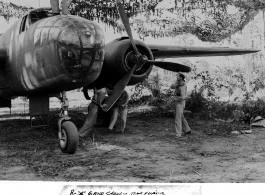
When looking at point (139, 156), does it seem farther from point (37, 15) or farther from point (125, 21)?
point (37, 15)

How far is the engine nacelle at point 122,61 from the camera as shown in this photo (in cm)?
Answer: 874

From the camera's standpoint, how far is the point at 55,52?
6.24m

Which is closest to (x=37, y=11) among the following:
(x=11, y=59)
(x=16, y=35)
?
(x=16, y=35)

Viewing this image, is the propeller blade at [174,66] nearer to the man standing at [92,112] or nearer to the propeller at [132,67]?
the propeller at [132,67]

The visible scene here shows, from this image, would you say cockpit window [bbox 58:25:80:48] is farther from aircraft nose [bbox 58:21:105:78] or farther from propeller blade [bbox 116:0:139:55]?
propeller blade [bbox 116:0:139:55]

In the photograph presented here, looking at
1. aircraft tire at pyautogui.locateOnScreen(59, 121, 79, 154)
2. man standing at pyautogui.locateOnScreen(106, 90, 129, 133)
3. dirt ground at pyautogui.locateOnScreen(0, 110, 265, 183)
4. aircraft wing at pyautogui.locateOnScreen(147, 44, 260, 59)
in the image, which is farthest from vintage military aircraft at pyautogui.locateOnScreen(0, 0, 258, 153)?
aircraft wing at pyautogui.locateOnScreen(147, 44, 260, 59)

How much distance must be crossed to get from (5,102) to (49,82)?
14.5 feet

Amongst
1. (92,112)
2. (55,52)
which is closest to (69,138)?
(55,52)

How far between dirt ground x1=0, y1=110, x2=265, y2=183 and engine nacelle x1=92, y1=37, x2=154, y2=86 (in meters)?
1.56

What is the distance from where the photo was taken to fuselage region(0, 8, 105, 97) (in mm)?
6168

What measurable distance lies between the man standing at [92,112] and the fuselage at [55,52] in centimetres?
157

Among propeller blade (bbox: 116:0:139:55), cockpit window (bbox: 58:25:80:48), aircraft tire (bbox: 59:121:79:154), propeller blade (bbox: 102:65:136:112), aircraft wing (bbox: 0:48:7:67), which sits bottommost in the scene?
aircraft tire (bbox: 59:121:79:154)

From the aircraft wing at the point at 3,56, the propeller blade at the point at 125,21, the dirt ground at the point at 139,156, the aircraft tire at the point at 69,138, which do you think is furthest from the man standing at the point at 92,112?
the aircraft wing at the point at 3,56

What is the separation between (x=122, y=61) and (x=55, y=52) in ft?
8.96
